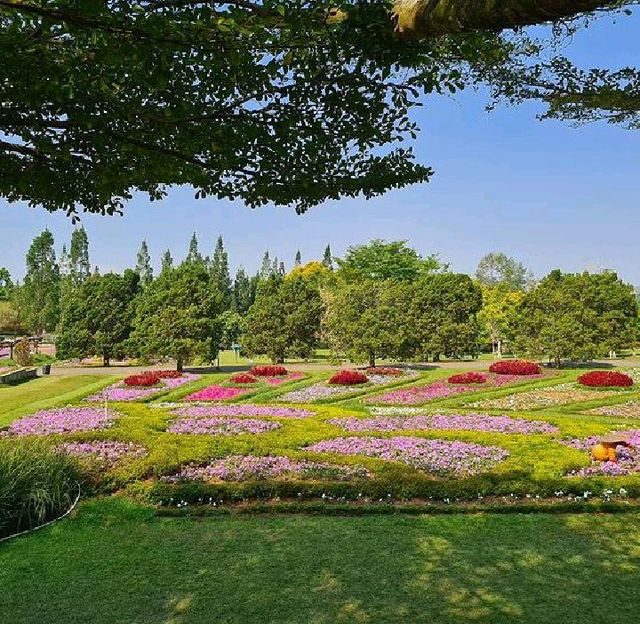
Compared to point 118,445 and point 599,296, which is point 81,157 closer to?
point 118,445

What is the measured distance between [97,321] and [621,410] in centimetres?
2702

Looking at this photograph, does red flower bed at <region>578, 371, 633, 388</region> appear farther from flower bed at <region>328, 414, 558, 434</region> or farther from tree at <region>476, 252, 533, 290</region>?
tree at <region>476, 252, 533, 290</region>

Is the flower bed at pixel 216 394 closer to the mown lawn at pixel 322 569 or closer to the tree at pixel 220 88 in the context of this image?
the mown lawn at pixel 322 569

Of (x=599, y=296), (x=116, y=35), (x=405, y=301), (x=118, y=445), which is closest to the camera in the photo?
(x=116, y=35)

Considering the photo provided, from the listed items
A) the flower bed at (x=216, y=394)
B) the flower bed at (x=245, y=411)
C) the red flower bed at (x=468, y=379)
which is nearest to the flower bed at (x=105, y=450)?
the flower bed at (x=245, y=411)

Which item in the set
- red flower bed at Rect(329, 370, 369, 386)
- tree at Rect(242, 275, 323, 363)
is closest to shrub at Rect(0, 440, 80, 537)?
red flower bed at Rect(329, 370, 369, 386)

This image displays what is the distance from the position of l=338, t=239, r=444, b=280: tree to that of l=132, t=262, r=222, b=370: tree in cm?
2777

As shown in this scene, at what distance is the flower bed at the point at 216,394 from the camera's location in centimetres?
2126

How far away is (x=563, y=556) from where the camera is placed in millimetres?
6285

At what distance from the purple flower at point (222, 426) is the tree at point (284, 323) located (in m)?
20.5

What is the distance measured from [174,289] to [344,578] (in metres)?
27.3

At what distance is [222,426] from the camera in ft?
43.7

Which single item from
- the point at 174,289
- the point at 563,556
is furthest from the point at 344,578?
the point at 174,289

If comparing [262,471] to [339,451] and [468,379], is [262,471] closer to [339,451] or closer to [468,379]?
[339,451]
